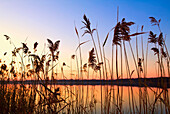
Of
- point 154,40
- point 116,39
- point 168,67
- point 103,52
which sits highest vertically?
point 154,40

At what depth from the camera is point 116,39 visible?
229 centimetres

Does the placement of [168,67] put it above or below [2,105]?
above

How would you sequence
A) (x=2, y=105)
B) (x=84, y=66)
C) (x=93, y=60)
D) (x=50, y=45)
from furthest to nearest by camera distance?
(x=84, y=66)
(x=93, y=60)
(x=50, y=45)
(x=2, y=105)

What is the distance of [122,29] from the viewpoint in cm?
221

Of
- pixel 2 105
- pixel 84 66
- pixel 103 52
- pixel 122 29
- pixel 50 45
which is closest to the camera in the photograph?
pixel 122 29

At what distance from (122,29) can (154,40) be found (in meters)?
1.79

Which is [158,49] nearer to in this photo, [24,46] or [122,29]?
[122,29]

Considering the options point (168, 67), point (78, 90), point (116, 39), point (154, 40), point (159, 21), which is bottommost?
point (78, 90)

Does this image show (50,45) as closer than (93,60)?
Yes

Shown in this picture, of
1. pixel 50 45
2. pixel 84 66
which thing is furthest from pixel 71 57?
pixel 50 45

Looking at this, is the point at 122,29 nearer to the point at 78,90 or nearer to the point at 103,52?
the point at 103,52

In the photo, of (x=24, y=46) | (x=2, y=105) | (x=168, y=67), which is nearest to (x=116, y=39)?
(x=168, y=67)

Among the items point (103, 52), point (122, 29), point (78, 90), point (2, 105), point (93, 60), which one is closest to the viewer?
point (122, 29)

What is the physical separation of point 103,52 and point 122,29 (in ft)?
1.40
